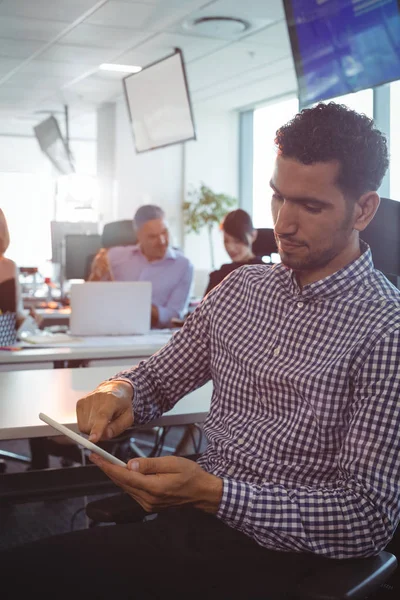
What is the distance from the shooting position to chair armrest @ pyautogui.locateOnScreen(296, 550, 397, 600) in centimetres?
99

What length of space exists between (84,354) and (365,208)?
1.51 meters

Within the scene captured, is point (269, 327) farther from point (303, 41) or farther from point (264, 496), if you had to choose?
point (303, 41)

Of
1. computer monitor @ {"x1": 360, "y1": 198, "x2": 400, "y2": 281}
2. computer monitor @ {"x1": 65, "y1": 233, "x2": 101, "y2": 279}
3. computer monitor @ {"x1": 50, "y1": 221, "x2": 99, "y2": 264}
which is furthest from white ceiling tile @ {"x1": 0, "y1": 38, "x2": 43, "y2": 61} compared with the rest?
computer monitor @ {"x1": 360, "y1": 198, "x2": 400, "y2": 281}

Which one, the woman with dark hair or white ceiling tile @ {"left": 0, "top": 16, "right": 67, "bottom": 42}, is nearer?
the woman with dark hair

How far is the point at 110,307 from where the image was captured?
3.20 m

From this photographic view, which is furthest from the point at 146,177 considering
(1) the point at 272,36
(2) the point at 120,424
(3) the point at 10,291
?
(2) the point at 120,424

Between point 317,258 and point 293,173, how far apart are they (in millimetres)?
162

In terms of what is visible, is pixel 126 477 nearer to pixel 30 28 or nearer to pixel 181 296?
pixel 181 296

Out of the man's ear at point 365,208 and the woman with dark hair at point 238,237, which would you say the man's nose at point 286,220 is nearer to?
the man's ear at point 365,208

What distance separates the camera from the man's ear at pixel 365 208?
1.34m

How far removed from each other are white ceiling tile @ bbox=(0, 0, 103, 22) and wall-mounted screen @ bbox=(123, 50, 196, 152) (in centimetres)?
98

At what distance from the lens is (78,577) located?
1.21 m

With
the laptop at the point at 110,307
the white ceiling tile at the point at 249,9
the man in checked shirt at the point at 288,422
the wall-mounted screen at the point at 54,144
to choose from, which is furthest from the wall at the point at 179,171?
the man in checked shirt at the point at 288,422

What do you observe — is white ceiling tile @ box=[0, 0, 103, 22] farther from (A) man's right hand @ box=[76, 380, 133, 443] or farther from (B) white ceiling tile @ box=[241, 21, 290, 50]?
(A) man's right hand @ box=[76, 380, 133, 443]
